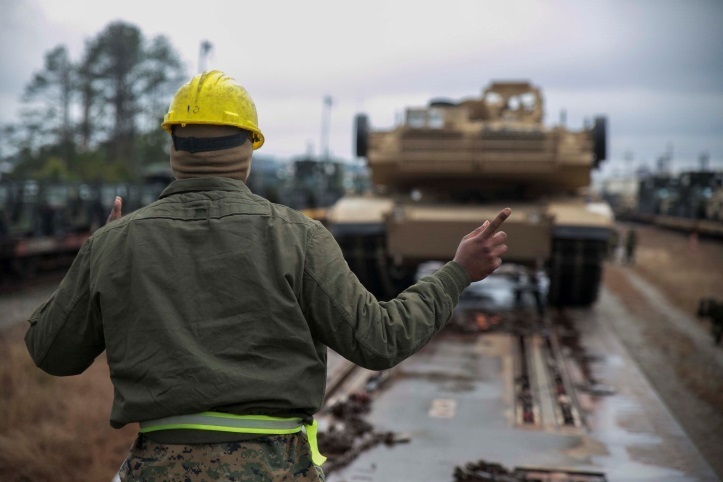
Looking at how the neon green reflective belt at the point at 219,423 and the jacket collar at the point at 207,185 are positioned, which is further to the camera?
the jacket collar at the point at 207,185

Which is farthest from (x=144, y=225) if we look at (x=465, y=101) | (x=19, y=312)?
Answer: (x=465, y=101)

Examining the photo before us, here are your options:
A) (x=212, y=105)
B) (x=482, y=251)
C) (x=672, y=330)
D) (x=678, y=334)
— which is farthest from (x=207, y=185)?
(x=672, y=330)

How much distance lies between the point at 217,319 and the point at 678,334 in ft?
31.6

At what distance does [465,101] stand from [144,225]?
11.0 metres

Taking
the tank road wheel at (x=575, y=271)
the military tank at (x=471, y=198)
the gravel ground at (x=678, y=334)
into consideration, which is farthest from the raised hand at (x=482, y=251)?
the tank road wheel at (x=575, y=271)

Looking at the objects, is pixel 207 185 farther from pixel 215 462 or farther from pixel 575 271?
pixel 575 271

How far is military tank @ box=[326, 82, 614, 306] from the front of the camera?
10.3m

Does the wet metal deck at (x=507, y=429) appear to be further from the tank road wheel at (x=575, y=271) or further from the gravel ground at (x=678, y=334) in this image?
the tank road wheel at (x=575, y=271)

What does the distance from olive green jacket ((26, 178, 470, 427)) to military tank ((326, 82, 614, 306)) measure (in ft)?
26.3

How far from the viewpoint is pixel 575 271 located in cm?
1076

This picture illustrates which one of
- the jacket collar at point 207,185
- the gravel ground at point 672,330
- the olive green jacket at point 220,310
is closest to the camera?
the olive green jacket at point 220,310

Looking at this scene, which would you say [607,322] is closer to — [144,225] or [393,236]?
[393,236]

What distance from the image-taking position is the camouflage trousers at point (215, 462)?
80.8 inches

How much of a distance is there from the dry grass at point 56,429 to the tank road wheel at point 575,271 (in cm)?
573
